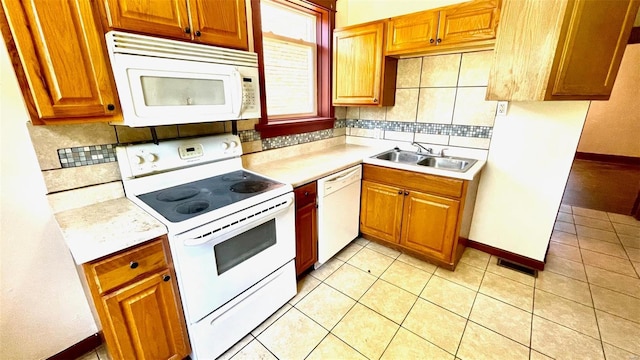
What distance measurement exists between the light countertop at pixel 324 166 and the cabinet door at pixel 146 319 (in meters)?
0.88

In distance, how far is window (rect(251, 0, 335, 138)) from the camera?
2.17 metres

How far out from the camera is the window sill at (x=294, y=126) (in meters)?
2.17

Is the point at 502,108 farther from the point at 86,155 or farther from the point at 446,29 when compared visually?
the point at 86,155

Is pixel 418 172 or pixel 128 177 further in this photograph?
pixel 418 172

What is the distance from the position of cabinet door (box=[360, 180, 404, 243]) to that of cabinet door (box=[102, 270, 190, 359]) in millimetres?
1698

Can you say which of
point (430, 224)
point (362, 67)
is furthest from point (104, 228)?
point (362, 67)

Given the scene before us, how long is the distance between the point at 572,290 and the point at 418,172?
1.43 m

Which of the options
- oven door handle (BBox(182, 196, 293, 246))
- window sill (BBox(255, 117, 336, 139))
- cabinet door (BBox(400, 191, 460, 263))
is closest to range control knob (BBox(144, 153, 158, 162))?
oven door handle (BBox(182, 196, 293, 246))

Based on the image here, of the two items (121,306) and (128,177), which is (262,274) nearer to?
(121,306)

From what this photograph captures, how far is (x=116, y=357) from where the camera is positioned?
116 centimetres

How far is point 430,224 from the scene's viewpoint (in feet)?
7.13

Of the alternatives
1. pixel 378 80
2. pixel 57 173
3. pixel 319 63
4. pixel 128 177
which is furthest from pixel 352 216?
pixel 57 173

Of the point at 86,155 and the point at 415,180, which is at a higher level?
the point at 86,155

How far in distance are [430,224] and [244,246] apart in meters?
1.49
